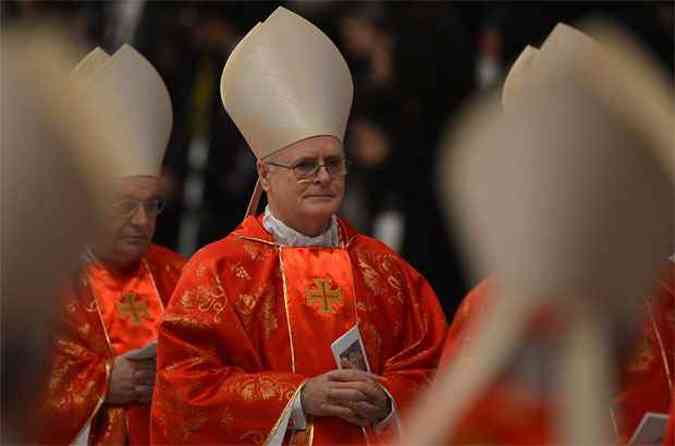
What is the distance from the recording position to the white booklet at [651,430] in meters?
4.53

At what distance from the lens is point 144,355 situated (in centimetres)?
476

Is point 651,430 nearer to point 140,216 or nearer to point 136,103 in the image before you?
point 140,216

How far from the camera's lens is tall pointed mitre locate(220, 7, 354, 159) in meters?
4.57

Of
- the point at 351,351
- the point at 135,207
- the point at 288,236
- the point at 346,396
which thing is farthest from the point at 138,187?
the point at 346,396

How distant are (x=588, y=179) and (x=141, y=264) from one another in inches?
130

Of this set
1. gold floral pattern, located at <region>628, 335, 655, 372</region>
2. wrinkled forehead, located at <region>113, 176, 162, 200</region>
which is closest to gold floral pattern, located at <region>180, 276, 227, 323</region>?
wrinkled forehead, located at <region>113, 176, 162, 200</region>

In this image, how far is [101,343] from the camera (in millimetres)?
4871

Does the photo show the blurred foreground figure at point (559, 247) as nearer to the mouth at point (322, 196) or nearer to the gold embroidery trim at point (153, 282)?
the mouth at point (322, 196)

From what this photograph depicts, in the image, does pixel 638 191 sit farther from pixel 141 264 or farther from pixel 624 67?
pixel 141 264

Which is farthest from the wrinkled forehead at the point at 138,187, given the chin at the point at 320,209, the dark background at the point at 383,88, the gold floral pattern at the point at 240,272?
the dark background at the point at 383,88

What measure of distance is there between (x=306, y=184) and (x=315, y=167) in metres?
0.06

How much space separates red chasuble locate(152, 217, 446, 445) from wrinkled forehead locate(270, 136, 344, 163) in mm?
214

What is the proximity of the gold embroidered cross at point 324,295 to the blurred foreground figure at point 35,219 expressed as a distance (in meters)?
2.19

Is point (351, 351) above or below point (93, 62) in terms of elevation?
below
